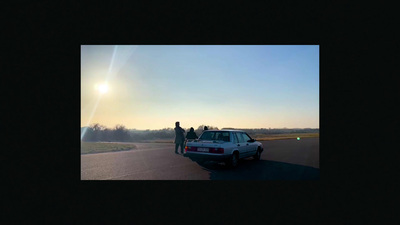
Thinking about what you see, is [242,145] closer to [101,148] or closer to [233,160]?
[233,160]

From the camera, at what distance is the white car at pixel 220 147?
9.96 metres

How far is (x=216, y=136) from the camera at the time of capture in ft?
36.4

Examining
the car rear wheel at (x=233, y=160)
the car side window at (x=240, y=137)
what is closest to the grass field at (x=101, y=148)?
the car side window at (x=240, y=137)

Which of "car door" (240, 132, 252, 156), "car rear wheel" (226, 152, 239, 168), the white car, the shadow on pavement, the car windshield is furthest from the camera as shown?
"car door" (240, 132, 252, 156)

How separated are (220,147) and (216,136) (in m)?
1.22

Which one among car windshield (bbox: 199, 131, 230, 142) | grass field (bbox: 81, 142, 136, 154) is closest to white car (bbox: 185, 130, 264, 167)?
car windshield (bbox: 199, 131, 230, 142)

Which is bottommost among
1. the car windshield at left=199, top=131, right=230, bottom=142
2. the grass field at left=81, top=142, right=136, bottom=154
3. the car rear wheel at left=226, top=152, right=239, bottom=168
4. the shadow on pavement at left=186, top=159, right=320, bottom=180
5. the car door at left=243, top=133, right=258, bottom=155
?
the shadow on pavement at left=186, top=159, right=320, bottom=180

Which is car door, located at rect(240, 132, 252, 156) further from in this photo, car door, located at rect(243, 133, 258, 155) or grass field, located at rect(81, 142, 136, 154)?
grass field, located at rect(81, 142, 136, 154)

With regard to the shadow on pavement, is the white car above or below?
above

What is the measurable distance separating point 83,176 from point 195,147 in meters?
3.95

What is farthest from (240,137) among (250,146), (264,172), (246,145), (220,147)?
(264,172)

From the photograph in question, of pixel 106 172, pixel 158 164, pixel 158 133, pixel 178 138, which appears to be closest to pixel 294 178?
pixel 158 164

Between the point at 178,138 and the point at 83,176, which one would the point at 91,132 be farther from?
the point at 83,176

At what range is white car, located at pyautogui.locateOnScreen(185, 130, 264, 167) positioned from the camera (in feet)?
32.7
